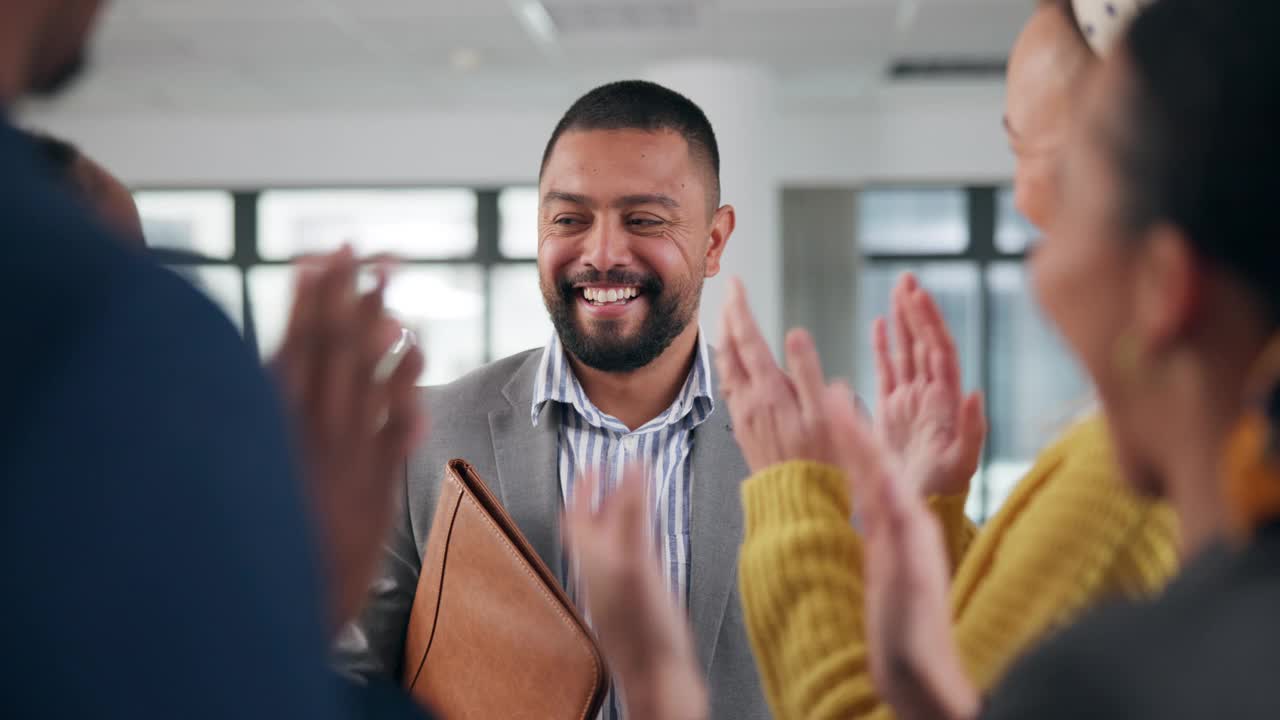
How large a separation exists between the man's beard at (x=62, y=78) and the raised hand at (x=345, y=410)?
15 centimetres

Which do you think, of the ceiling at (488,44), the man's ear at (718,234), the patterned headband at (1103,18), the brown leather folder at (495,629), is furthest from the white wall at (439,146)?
the patterned headband at (1103,18)

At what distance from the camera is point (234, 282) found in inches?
339

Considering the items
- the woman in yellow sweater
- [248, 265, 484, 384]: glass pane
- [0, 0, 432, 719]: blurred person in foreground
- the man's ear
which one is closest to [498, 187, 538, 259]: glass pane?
[248, 265, 484, 384]: glass pane

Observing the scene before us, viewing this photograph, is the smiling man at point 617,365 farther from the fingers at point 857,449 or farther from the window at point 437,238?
the window at point 437,238

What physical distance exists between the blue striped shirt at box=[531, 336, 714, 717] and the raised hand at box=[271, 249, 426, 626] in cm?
107

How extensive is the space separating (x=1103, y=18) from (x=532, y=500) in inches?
40.2

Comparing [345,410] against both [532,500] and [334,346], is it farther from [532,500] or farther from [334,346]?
[532,500]

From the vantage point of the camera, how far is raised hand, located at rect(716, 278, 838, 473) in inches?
39.9

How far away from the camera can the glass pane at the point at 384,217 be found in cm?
922

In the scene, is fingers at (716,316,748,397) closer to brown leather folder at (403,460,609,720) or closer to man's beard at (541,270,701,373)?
brown leather folder at (403,460,609,720)

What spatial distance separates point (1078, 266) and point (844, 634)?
1.34ft

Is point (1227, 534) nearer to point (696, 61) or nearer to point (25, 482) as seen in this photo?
point (25, 482)

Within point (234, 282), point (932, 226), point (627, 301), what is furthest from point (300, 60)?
point (627, 301)

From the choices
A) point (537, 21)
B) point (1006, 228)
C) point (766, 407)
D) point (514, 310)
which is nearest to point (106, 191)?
point (766, 407)
